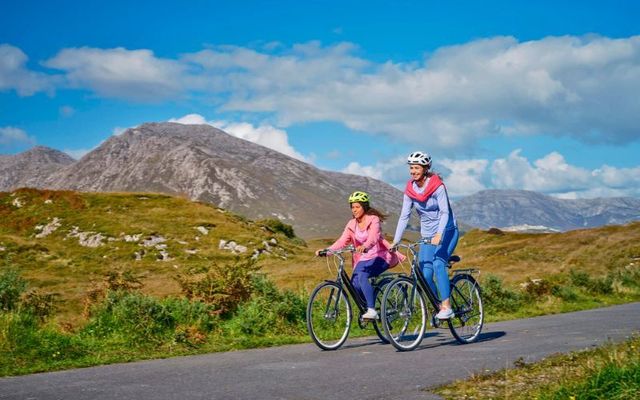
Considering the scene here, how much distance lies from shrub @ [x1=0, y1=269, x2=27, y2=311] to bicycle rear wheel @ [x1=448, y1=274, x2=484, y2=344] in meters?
9.71

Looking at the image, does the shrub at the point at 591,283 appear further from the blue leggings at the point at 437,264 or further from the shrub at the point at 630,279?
the blue leggings at the point at 437,264

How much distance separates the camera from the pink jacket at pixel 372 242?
10906 mm

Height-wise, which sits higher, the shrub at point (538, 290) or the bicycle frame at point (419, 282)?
the bicycle frame at point (419, 282)

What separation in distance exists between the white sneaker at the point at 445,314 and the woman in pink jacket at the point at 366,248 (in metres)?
1.13

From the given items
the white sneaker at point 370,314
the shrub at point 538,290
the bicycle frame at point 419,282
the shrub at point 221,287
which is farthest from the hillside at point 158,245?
the white sneaker at point 370,314

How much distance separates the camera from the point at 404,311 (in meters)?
10.7

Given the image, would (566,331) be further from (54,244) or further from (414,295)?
(54,244)

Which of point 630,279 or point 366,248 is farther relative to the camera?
point 630,279

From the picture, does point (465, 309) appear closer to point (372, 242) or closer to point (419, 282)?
point (419, 282)

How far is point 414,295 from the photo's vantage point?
35.2 ft

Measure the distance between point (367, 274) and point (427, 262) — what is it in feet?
3.63

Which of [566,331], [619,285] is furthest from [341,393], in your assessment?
[619,285]

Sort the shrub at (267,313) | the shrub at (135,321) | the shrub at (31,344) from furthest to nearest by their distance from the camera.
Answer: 1. the shrub at (267,313)
2. the shrub at (135,321)
3. the shrub at (31,344)

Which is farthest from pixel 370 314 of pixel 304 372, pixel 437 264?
pixel 304 372
